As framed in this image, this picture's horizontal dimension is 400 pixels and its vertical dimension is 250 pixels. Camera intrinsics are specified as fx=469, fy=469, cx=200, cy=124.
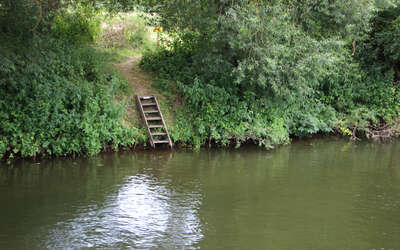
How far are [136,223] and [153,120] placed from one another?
22.5 feet

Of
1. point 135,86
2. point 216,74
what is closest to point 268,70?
point 216,74

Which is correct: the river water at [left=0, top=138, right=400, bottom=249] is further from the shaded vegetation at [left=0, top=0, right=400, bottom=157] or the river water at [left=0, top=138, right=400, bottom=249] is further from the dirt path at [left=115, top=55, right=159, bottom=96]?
the dirt path at [left=115, top=55, right=159, bottom=96]

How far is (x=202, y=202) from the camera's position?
9.76 meters

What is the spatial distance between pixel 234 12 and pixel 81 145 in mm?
5839

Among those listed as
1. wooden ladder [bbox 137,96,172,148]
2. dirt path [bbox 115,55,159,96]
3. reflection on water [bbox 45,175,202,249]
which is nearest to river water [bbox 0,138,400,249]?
reflection on water [bbox 45,175,202,249]

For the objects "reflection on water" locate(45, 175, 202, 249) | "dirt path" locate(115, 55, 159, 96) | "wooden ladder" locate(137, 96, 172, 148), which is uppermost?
"dirt path" locate(115, 55, 159, 96)

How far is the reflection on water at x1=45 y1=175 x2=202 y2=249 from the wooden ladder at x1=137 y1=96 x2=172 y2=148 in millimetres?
4111

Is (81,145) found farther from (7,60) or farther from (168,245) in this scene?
(168,245)

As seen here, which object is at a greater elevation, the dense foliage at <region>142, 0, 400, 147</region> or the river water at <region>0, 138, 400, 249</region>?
the dense foliage at <region>142, 0, 400, 147</region>

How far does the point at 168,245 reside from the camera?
7617 mm

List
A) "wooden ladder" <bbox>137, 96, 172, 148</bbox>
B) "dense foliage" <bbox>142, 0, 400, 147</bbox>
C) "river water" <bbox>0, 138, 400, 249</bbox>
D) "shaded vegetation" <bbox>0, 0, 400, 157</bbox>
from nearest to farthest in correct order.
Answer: "river water" <bbox>0, 138, 400, 249</bbox> → "shaded vegetation" <bbox>0, 0, 400, 157</bbox> → "dense foliage" <bbox>142, 0, 400, 147</bbox> → "wooden ladder" <bbox>137, 96, 172, 148</bbox>

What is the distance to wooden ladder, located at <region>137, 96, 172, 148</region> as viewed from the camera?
14.5 metres

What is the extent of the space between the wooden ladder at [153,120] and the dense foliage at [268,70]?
470 mm

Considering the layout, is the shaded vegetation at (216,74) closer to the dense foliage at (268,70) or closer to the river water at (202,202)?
the dense foliage at (268,70)
